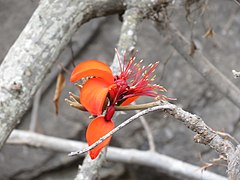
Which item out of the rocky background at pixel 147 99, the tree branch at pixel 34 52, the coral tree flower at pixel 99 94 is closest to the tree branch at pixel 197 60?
the tree branch at pixel 34 52

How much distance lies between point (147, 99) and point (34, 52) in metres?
1.11

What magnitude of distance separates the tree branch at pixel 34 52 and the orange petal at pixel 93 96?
0.90 feet

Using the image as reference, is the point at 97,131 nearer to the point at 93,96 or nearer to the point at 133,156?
the point at 93,96

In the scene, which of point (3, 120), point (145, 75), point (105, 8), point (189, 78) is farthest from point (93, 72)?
point (189, 78)

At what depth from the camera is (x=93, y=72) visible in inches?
30.3

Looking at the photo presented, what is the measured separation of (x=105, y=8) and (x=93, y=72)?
42 cm

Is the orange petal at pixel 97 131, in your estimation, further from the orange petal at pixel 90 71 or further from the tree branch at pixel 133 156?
the tree branch at pixel 133 156

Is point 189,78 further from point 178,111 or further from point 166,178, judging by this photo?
point 178,111

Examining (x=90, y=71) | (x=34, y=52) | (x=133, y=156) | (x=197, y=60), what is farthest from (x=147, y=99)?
Result: (x=90, y=71)

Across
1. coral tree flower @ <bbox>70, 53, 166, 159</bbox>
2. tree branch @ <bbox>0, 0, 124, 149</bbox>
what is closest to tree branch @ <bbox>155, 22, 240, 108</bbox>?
tree branch @ <bbox>0, 0, 124, 149</bbox>

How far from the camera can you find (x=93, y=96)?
2.45 ft

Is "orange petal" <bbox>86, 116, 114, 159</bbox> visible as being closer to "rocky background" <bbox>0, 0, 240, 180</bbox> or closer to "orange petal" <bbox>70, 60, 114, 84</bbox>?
"orange petal" <bbox>70, 60, 114, 84</bbox>

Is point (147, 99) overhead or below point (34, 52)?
overhead

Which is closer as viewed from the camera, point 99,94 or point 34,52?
point 99,94
